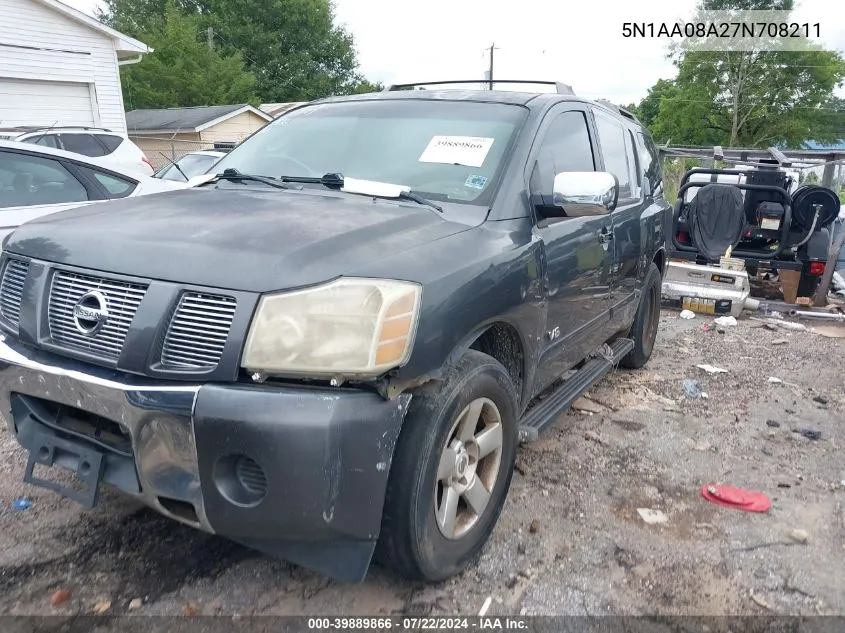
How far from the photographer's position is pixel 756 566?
2840 mm

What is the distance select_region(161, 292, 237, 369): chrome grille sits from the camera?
2012 mm

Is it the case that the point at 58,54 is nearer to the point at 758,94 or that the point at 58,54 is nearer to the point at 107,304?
the point at 107,304

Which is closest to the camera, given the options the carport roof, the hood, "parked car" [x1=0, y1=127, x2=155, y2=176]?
the hood

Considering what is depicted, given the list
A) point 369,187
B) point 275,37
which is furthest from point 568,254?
point 275,37

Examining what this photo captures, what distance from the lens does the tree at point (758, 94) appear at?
40.1m

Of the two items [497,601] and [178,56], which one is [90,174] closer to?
[497,601]

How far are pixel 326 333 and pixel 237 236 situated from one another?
1.69 feet

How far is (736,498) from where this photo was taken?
11.1ft

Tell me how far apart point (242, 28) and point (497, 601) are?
44735 mm

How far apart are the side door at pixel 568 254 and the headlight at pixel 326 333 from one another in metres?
1.19

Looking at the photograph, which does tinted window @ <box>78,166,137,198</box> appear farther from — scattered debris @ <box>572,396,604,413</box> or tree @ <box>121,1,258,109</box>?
tree @ <box>121,1,258,109</box>

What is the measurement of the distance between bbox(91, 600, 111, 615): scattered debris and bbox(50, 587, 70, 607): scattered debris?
0.40 feet

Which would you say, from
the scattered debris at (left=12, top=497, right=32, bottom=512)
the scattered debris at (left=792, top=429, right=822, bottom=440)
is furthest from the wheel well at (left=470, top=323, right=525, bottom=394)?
the scattered debris at (left=792, top=429, right=822, bottom=440)

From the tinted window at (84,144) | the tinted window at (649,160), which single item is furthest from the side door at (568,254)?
the tinted window at (84,144)
